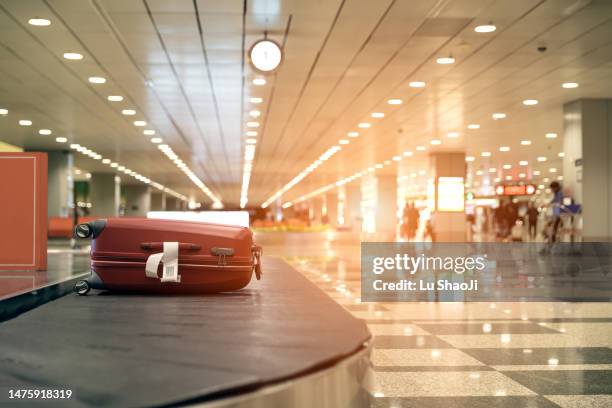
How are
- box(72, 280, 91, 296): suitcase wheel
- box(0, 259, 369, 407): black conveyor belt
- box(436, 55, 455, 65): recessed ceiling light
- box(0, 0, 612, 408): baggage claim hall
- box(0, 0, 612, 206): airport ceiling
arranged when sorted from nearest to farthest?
box(0, 259, 369, 407): black conveyor belt < box(0, 0, 612, 408): baggage claim hall < box(72, 280, 91, 296): suitcase wheel < box(0, 0, 612, 206): airport ceiling < box(436, 55, 455, 65): recessed ceiling light

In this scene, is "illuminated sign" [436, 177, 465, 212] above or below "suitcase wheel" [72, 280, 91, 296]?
above

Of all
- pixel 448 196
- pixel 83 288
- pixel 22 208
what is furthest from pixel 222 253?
pixel 448 196

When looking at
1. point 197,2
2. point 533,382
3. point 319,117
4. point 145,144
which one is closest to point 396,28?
point 197,2

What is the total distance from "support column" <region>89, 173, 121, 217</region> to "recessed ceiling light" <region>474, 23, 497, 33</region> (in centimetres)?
3873

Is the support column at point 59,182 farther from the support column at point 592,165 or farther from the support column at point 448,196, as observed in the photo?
the support column at point 592,165

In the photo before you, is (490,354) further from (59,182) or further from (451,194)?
(59,182)

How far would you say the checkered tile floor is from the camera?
4203 mm

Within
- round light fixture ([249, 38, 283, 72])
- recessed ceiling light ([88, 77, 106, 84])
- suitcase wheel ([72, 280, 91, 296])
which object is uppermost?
recessed ceiling light ([88, 77, 106, 84])

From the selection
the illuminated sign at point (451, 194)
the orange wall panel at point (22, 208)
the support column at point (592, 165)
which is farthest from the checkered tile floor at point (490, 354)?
the illuminated sign at point (451, 194)

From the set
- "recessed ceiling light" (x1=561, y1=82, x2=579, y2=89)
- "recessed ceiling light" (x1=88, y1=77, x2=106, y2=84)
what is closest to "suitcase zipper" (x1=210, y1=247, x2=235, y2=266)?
"recessed ceiling light" (x1=88, y1=77, x2=106, y2=84)

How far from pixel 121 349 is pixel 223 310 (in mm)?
633

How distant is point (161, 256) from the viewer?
2289 millimetres

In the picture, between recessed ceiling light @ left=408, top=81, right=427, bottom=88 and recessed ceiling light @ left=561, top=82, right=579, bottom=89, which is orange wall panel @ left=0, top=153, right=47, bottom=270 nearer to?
recessed ceiling light @ left=408, top=81, right=427, bottom=88

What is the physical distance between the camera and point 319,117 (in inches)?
925
